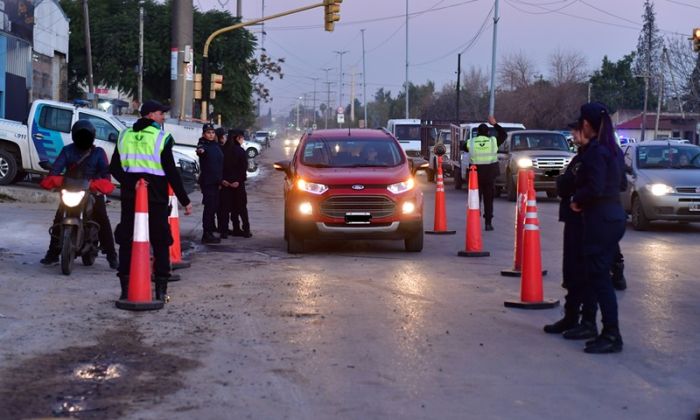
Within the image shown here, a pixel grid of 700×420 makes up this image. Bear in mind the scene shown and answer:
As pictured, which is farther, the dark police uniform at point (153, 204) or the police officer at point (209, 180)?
the police officer at point (209, 180)

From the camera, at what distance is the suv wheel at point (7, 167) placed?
83.8ft

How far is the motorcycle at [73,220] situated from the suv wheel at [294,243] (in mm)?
3421

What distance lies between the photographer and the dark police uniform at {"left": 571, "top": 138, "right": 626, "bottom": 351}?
8.40m

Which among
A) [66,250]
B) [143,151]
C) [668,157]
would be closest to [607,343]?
[143,151]

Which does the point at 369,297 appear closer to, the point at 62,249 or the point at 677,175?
Result: the point at 62,249

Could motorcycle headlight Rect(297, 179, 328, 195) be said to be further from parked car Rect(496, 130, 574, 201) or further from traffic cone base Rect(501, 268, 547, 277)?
parked car Rect(496, 130, 574, 201)

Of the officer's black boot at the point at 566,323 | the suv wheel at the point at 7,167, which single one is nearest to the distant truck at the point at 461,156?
the suv wheel at the point at 7,167

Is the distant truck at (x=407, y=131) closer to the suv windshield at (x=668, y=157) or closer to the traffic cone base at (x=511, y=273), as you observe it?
the suv windshield at (x=668, y=157)

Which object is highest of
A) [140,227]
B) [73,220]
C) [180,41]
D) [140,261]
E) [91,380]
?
[180,41]

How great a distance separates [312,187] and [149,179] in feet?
17.2

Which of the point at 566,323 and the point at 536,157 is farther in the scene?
the point at 536,157

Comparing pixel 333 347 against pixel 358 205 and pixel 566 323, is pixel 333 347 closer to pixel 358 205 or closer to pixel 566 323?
pixel 566 323

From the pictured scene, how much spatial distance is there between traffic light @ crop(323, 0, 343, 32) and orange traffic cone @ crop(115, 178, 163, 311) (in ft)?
82.8

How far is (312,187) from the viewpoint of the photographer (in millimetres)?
15289
